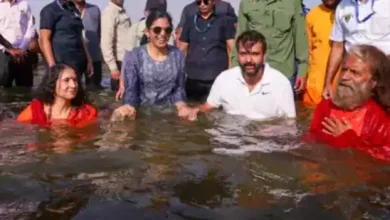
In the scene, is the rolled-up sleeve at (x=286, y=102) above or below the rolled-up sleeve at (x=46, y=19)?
below

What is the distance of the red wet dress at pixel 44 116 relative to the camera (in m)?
7.03

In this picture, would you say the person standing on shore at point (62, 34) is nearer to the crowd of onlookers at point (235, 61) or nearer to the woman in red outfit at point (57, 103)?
the crowd of onlookers at point (235, 61)

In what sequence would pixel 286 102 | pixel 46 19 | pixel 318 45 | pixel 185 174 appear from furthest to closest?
pixel 46 19 → pixel 318 45 → pixel 286 102 → pixel 185 174

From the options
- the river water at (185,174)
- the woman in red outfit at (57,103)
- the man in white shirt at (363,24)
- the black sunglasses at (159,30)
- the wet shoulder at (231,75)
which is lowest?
the river water at (185,174)

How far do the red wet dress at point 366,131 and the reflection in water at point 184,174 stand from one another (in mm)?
108

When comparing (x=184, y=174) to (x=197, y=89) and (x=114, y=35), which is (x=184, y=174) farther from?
(x=114, y=35)

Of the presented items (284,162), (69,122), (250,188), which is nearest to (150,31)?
(69,122)

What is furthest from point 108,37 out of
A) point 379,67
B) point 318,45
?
point 379,67

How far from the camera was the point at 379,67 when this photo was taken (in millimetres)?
5418

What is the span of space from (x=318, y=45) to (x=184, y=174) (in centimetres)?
417

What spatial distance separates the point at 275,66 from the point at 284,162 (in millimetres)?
3072

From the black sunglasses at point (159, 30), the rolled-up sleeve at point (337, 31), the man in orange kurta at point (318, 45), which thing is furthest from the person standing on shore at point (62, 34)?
the rolled-up sleeve at point (337, 31)

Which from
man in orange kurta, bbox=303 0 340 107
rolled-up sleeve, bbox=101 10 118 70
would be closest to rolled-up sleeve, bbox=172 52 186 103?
man in orange kurta, bbox=303 0 340 107

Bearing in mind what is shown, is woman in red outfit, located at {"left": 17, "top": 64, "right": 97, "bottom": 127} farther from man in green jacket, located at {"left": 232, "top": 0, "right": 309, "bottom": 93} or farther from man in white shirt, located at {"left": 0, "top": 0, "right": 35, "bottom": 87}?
man in white shirt, located at {"left": 0, "top": 0, "right": 35, "bottom": 87}
